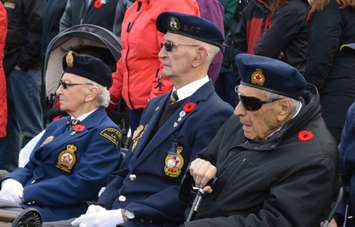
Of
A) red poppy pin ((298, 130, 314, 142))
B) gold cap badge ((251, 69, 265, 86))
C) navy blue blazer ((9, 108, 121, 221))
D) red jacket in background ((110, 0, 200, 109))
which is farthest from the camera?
red jacket in background ((110, 0, 200, 109))

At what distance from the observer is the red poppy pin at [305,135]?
16.2 feet

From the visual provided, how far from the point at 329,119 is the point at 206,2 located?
158cm

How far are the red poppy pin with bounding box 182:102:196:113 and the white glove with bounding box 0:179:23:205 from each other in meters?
1.49

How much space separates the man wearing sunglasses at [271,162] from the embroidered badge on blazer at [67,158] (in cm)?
149

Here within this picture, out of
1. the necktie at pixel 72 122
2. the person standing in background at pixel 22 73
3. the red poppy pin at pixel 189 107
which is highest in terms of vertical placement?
the red poppy pin at pixel 189 107

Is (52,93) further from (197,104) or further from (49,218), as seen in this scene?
(197,104)

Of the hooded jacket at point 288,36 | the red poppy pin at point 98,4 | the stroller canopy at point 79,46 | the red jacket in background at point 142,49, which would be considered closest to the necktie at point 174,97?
the red jacket in background at point 142,49

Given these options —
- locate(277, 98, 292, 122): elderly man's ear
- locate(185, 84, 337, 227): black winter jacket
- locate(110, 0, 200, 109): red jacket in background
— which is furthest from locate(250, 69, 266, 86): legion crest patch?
locate(110, 0, 200, 109): red jacket in background

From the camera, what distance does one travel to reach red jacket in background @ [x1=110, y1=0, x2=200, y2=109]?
24.7 ft

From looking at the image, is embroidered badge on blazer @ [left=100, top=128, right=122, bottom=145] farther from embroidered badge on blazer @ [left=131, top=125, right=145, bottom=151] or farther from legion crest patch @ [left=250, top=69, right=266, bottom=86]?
legion crest patch @ [left=250, top=69, right=266, bottom=86]

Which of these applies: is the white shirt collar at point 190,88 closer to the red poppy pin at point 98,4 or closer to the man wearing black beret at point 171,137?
the man wearing black beret at point 171,137

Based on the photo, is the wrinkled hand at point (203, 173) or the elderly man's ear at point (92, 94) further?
the elderly man's ear at point (92, 94)

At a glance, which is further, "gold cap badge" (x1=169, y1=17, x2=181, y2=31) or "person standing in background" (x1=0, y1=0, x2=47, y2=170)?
"person standing in background" (x1=0, y1=0, x2=47, y2=170)

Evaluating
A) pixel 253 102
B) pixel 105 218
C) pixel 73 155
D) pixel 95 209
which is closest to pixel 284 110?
pixel 253 102
